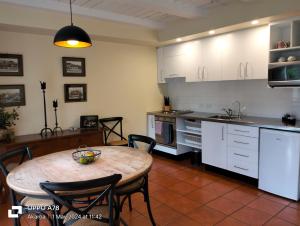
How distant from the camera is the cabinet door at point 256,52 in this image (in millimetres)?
3270

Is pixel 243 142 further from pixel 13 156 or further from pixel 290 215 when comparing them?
pixel 13 156

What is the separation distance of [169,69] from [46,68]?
7.57 feet

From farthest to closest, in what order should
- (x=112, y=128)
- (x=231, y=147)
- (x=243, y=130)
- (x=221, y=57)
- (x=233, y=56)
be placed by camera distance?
(x=112, y=128)
(x=221, y=57)
(x=233, y=56)
(x=231, y=147)
(x=243, y=130)

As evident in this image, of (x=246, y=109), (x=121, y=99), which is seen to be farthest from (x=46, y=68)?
(x=246, y=109)

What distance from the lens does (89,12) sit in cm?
351

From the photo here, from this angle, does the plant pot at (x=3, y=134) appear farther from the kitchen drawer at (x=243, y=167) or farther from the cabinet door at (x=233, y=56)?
the cabinet door at (x=233, y=56)

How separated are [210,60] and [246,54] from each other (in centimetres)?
64

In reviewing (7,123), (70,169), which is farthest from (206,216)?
(7,123)

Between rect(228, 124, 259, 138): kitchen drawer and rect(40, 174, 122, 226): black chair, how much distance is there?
2186mm

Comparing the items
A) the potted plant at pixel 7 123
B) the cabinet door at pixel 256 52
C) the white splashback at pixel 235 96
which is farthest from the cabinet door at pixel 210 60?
the potted plant at pixel 7 123

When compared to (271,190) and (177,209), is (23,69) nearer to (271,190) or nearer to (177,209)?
(177,209)

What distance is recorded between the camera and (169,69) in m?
4.79

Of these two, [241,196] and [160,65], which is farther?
[160,65]

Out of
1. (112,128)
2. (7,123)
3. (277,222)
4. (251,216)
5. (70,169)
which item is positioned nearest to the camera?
(70,169)
